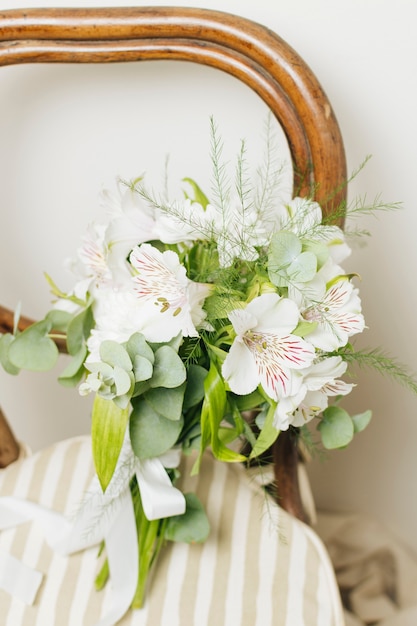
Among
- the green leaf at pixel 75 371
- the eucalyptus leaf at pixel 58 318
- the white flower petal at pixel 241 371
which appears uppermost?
the white flower petal at pixel 241 371

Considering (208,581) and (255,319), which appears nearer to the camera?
(255,319)

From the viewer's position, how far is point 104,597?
66cm

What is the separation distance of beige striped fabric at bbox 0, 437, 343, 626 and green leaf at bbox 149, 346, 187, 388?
0.19 metres

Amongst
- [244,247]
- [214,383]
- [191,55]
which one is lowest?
[214,383]

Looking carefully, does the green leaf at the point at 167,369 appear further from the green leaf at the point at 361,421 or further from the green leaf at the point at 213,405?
the green leaf at the point at 361,421

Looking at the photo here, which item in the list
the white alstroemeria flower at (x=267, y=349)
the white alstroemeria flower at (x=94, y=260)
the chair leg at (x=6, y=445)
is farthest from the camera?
the chair leg at (x=6, y=445)

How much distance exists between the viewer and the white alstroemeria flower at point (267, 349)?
1.68ft

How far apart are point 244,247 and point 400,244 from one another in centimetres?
33

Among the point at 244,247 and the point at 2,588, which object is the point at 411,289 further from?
the point at 2,588

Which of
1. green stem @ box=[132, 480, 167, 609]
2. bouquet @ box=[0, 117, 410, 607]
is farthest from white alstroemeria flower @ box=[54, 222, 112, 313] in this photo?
green stem @ box=[132, 480, 167, 609]

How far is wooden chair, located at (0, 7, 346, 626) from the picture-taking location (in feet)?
2.06

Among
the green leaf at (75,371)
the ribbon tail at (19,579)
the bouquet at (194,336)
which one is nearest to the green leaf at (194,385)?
the bouquet at (194,336)

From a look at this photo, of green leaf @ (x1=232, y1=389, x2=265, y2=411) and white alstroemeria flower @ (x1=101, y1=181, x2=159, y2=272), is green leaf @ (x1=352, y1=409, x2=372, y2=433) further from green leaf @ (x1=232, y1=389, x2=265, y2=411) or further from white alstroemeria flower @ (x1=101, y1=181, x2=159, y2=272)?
white alstroemeria flower @ (x1=101, y1=181, x2=159, y2=272)

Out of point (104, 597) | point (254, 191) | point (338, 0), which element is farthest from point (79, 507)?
point (338, 0)
